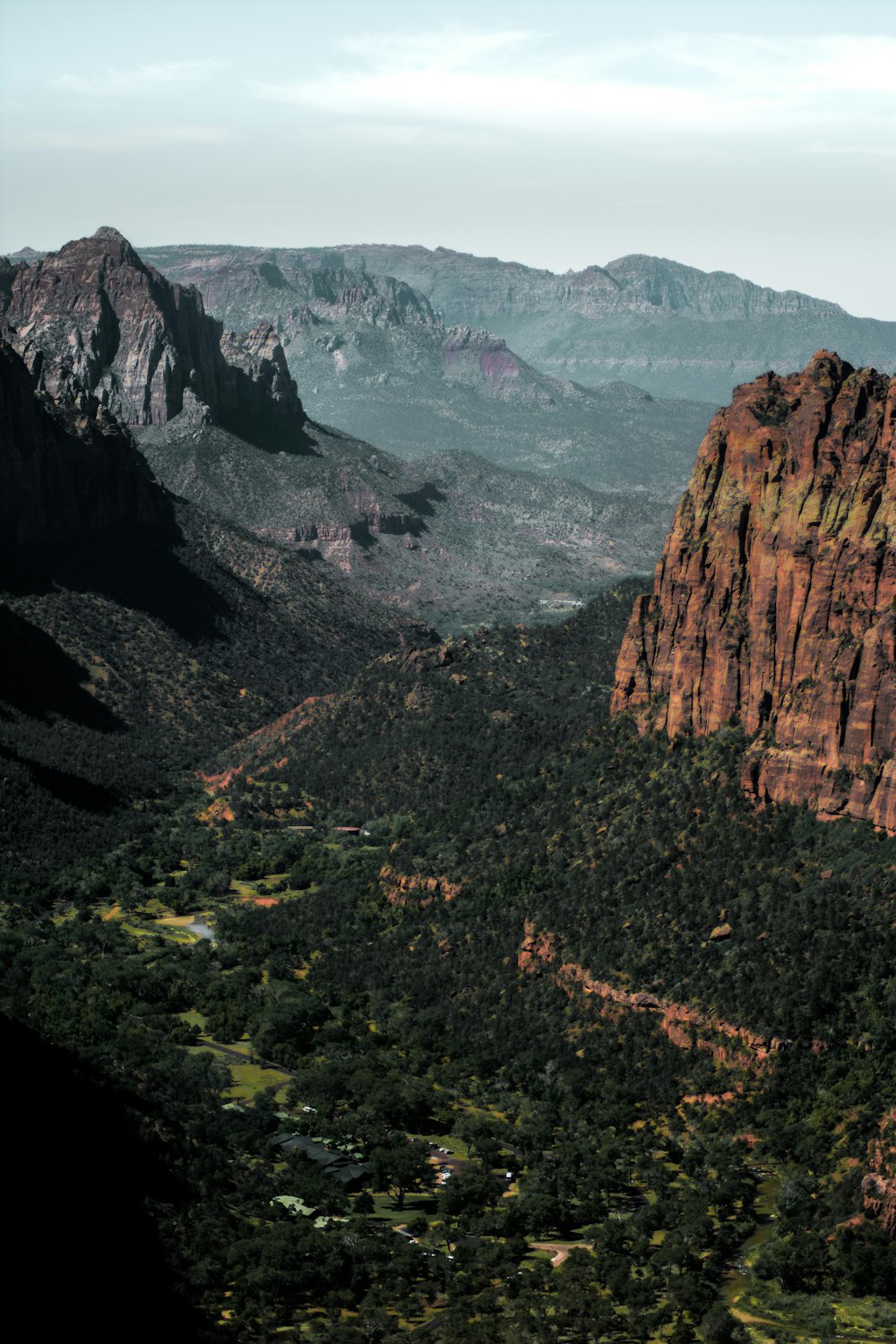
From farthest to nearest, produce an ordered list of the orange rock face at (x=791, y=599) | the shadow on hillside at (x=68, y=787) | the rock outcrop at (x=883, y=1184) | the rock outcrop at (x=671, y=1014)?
the shadow on hillside at (x=68, y=787), the orange rock face at (x=791, y=599), the rock outcrop at (x=671, y=1014), the rock outcrop at (x=883, y=1184)

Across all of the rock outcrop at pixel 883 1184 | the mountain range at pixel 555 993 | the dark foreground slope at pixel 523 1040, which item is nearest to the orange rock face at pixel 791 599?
the mountain range at pixel 555 993

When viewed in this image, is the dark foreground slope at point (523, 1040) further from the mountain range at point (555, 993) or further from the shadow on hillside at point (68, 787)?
the shadow on hillside at point (68, 787)

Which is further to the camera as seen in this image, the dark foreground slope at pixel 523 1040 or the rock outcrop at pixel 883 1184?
the rock outcrop at pixel 883 1184

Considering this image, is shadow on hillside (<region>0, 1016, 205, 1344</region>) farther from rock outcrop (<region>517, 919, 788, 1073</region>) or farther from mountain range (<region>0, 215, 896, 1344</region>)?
rock outcrop (<region>517, 919, 788, 1073</region>)

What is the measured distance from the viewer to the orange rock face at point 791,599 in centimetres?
12694

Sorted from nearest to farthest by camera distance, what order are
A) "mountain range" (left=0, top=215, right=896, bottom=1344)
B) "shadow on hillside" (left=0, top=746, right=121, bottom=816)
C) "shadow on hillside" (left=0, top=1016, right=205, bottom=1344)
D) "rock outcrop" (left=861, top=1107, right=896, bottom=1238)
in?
"shadow on hillside" (left=0, top=1016, right=205, bottom=1344) → "mountain range" (left=0, top=215, right=896, bottom=1344) → "rock outcrop" (left=861, top=1107, right=896, bottom=1238) → "shadow on hillside" (left=0, top=746, right=121, bottom=816)

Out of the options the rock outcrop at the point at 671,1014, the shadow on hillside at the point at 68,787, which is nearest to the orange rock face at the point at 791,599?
the rock outcrop at the point at 671,1014

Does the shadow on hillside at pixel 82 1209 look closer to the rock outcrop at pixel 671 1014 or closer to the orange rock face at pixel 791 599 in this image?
the rock outcrop at pixel 671 1014

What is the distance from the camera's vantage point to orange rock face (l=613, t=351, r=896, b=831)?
12694 cm

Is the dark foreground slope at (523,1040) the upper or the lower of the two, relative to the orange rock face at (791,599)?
lower

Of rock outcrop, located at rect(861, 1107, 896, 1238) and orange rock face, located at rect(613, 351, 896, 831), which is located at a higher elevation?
orange rock face, located at rect(613, 351, 896, 831)

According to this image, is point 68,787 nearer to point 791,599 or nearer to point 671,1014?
point 791,599

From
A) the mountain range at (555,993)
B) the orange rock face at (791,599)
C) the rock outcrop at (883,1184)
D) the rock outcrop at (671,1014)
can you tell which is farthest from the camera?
the orange rock face at (791,599)

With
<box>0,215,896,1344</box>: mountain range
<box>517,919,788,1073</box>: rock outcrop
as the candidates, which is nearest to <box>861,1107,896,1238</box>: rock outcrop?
<box>0,215,896,1344</box>: mountain range
